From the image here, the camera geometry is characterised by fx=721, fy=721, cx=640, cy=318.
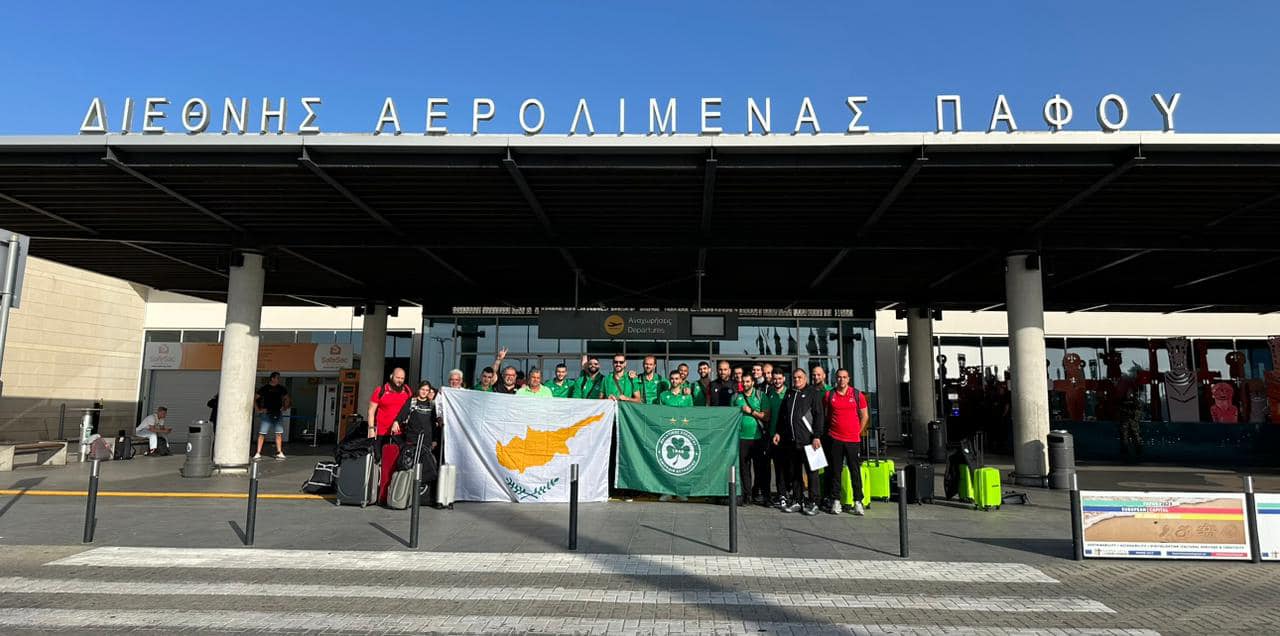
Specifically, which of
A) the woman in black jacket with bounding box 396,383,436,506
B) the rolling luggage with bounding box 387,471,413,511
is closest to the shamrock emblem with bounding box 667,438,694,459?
the woman in black jacket with bounding box 396,383,436,506

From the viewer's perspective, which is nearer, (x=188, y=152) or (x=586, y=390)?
(x=188, y=152)

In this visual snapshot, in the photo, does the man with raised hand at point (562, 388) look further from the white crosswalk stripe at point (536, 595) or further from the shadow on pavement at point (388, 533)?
the white crosswalk stripe at point (536, 595)

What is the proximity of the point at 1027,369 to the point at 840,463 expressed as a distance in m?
5.92

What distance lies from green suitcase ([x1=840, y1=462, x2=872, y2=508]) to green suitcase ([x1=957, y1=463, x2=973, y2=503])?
143 cm

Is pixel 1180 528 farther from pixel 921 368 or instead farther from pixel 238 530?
pixel 921 368

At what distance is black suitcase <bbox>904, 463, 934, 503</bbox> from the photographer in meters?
11.0

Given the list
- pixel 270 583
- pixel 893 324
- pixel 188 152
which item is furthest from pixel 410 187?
pixel 893 324

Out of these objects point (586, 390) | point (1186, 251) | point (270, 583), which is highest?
point (1186, 251)

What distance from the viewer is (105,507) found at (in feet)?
32.9

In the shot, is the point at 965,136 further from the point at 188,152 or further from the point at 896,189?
the point at 188,152

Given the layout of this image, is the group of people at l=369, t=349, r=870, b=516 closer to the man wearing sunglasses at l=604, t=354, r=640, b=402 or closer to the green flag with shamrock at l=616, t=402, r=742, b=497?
the man wearing sunglasses at l=604, t=354, r=640, b=402

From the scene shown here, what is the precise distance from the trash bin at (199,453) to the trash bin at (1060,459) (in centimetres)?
1572

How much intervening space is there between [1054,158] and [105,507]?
1418 cm

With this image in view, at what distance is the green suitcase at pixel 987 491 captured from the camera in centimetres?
1058
